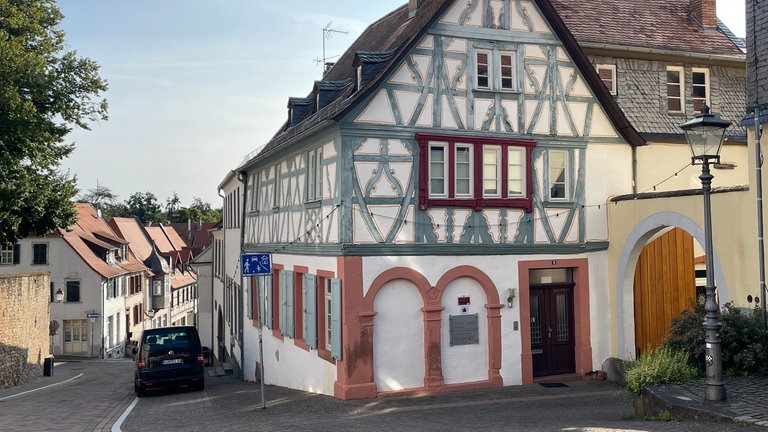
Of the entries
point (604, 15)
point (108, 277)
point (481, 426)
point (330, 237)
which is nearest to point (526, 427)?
point (481, 426)

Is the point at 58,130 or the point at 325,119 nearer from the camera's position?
the point at 325,119

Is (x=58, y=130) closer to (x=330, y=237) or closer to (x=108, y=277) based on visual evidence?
(x=330, y=237)

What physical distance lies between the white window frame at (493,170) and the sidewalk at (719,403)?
6017 mm

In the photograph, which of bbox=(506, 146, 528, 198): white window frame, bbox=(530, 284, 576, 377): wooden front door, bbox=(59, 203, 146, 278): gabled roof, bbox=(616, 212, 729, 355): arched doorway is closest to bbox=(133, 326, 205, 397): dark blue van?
bbox=(530, 284, 576, 377): wooden front door

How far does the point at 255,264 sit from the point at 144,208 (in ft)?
361

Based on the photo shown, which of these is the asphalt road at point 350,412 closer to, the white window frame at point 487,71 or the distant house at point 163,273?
the white window frame at point 487,71

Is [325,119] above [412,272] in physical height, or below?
above

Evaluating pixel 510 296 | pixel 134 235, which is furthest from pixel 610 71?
pixel 134 235

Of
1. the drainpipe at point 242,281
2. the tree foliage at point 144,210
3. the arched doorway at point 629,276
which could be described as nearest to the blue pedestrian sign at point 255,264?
the arched doorway at point 629,276

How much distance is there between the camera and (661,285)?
17.0 m

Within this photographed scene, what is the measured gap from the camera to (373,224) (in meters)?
14.7

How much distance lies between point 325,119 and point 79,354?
122 feet

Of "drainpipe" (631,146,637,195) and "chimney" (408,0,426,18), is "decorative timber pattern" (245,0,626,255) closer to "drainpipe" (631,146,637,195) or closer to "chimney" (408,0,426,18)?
"drainpipe" (631,146,637,195)

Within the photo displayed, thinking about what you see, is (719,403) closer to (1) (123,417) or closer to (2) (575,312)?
(2) (575,312)
